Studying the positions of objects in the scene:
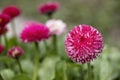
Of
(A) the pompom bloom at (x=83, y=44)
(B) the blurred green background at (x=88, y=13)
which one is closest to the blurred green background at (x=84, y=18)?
(B) the blurred green background at (x=88, y=13)

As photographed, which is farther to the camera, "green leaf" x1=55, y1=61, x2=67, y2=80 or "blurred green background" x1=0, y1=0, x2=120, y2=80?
"blurred green background" x1=0, y1=0, x2=120, y2=80

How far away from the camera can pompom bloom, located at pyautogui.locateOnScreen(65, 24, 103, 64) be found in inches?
68.8

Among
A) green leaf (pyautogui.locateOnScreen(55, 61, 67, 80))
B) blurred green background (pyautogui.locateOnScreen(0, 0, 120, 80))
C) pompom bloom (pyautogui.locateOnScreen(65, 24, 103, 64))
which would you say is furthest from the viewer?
blurred green background (pyautogui.locateOnScreen(0, 0, 120, 80))

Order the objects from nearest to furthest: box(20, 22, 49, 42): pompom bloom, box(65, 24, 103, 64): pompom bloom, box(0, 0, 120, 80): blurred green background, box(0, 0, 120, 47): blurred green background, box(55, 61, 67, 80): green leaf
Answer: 1. box(65, 24, 103, 64): pompom bloom
2. box(55, 61, 67, 80): green leaf
3. box(20, 22, 49, 42): pompom bloom
4. box(0, 0, 120, 80): blurred green background
5. box(0, 0, 120, 47): blurred green background

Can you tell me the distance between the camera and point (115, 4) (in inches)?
245

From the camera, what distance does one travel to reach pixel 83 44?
69.4 inches

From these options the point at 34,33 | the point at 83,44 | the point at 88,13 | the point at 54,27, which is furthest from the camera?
the point at 88,13

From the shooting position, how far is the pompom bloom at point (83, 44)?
175 centimetres

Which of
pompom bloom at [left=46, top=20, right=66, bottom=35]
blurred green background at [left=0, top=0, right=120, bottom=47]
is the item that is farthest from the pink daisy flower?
blurred green background at [left=0, top=0, right=120, bottom=47]

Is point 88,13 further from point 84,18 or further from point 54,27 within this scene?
point 54,27

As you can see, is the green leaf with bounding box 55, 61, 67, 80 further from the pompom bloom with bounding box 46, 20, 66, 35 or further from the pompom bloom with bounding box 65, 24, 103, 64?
the pompom bloom with bounding box 46, 20, 66, 35

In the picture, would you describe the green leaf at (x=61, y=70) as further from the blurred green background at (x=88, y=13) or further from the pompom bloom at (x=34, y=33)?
the blurred green background at (x=88, y=13)

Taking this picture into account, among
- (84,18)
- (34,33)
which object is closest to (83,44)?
(34,33)

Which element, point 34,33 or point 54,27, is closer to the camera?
point 34,33
